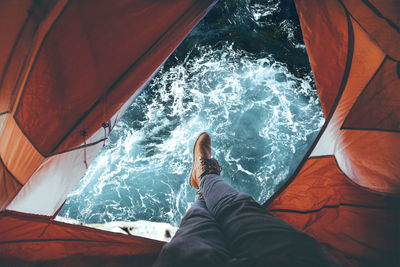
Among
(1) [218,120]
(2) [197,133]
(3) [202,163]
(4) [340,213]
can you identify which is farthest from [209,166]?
(1) [218,120]

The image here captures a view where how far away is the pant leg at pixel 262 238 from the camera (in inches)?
28.4

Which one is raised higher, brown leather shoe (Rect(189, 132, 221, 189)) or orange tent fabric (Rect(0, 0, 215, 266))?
orange tent fabric (Rect(0, 0, 215, 266))

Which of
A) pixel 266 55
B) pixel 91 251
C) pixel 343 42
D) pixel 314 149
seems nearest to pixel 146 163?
pixel 91 251

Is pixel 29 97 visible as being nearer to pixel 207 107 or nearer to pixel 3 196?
pixel 3 196

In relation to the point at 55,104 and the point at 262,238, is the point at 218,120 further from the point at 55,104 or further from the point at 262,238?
the point at 262,238

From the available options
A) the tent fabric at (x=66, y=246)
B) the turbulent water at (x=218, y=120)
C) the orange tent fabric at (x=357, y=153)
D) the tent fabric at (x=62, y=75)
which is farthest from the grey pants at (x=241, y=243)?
the turbulent water at (x=218, y=120)

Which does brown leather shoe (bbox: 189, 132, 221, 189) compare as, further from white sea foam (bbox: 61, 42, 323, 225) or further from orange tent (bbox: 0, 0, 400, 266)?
orange tent (bbox: 0, 0, 400, 266)

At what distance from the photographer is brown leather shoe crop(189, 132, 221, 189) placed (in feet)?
7.61

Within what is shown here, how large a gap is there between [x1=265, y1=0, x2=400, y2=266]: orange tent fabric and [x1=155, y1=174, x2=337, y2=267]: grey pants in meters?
0.51

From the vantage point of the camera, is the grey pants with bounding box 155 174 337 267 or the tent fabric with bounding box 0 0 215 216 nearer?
the grey pants with bounding box 155 174 337 267

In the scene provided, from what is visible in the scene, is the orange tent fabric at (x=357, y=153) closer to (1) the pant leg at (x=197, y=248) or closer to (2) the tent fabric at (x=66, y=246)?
(1) the pant leg at (x=197, y=248)

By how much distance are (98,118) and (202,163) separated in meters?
1.46

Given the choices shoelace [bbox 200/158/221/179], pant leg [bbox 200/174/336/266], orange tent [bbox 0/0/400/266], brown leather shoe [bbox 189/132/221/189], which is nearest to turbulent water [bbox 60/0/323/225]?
brown leather shoe [bbox 189/132/221/189]

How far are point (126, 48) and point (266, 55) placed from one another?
419 cm
